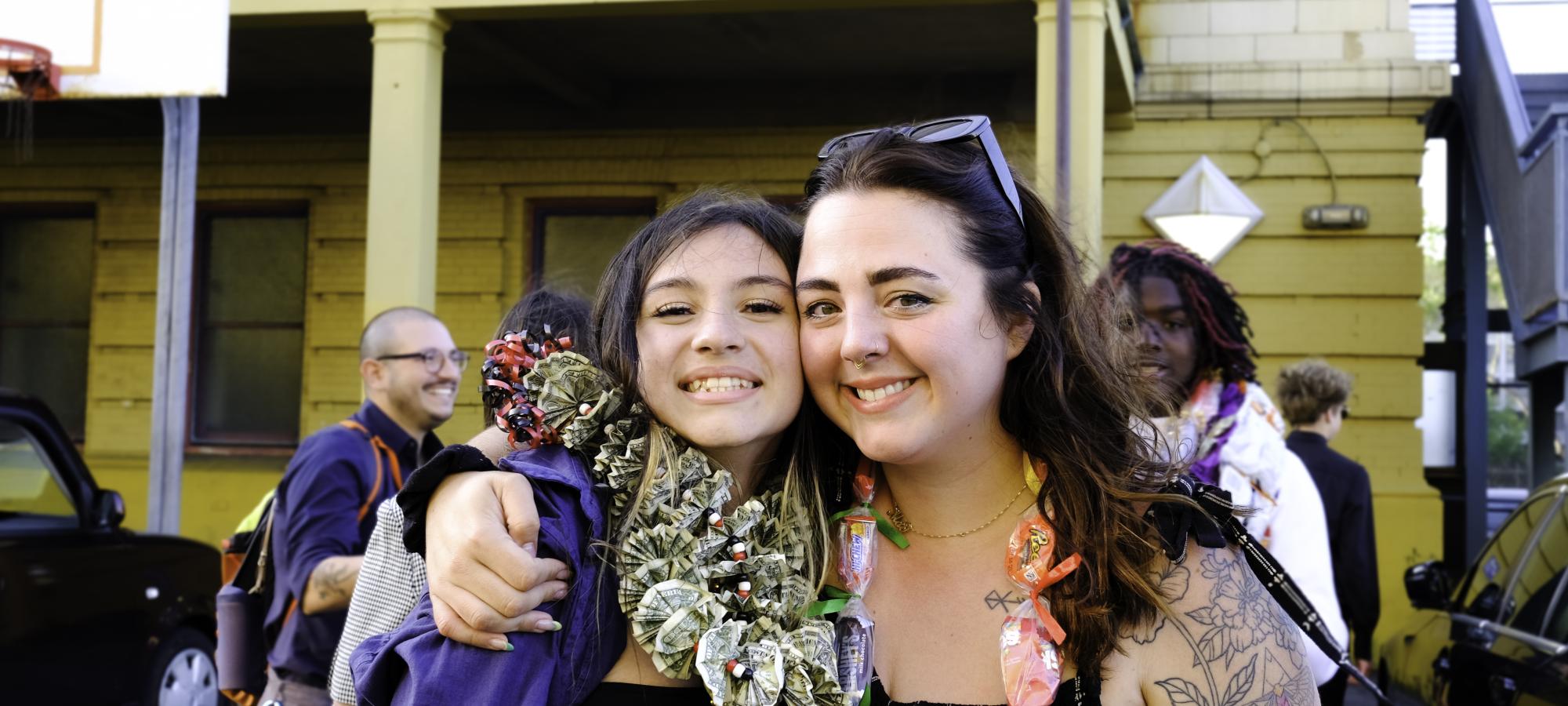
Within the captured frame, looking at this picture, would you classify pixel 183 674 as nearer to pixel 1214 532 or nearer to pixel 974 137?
pixel 974 137

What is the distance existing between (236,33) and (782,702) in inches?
300

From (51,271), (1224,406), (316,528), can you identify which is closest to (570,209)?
(51,271)

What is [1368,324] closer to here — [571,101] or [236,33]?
[571,101]

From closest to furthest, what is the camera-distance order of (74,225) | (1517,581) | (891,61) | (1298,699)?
(1298,699), (1517,581), (891,61), (74,225)

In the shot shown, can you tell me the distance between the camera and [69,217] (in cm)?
1081

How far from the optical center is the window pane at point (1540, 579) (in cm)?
386

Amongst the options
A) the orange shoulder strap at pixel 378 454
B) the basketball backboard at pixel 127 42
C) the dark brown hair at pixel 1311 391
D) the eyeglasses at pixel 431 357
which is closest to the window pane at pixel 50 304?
the basketball backboard at pixel 127 42

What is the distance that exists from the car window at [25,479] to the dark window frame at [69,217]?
533 cm

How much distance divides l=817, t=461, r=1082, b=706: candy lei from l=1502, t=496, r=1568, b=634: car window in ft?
7.60

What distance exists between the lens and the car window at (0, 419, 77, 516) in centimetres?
552

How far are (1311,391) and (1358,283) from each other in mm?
3389

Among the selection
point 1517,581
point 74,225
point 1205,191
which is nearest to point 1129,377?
point 1517,581

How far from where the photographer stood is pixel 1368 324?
881 cm

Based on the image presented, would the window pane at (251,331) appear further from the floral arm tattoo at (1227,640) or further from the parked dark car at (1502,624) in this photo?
the floral arm tattoo at (1227,640)
